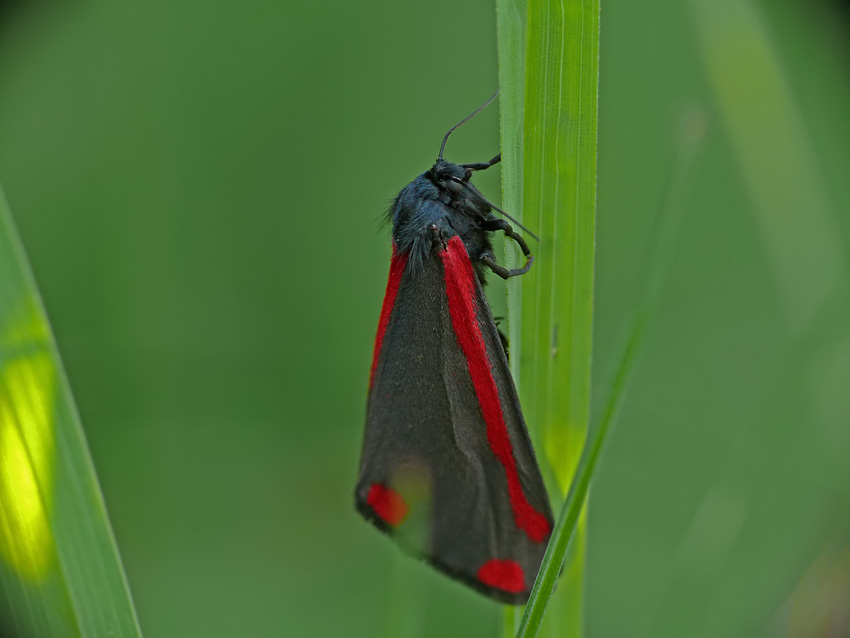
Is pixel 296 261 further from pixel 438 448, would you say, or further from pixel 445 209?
pixel 438 448

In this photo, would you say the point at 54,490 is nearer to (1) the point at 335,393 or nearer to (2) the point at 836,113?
(1) the point at 335,393

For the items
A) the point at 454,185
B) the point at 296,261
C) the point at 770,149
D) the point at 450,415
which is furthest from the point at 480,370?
the point at 296,261

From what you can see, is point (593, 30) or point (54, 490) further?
point (593, 30)

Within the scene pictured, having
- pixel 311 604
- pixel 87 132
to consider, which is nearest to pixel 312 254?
pixel 87 132

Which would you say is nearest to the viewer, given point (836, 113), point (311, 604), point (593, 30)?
point (593, 30)

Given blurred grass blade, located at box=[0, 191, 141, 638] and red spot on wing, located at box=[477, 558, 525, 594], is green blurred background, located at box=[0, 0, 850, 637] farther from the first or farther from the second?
blurred grass blade, located at box=[0, 191, 141, 638]
